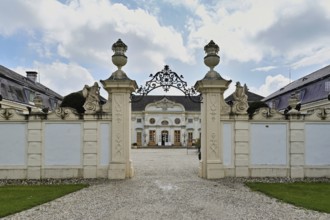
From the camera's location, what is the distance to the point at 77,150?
869 centimetres

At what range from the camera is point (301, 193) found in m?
6.75

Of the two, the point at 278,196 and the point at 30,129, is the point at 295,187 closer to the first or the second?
the point at 278,196

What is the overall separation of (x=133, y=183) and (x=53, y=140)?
2.75 m

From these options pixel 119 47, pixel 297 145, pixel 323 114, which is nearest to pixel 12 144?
pixel 119 47

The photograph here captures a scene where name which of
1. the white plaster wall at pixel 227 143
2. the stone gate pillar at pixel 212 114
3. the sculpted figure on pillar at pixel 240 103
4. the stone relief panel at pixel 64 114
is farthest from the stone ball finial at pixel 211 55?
the stone relief panel at pixel 64 114

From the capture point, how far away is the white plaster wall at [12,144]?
8.68 meters

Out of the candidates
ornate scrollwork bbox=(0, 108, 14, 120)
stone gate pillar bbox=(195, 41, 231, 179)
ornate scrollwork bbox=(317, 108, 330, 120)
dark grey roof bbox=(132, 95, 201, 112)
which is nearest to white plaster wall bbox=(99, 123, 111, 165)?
ornate scrollwork bbox=(0, 108, 14, 120)

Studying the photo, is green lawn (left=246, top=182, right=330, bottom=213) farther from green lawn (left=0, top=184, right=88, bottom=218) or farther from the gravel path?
green lawn (left=0, top=184, right=88, bottom=218)

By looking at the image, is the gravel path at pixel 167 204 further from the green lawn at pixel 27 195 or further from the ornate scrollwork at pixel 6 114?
the ornate scrollwork at pixel 6 114

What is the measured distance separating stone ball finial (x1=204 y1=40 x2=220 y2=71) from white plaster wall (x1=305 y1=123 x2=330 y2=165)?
10.9 feet

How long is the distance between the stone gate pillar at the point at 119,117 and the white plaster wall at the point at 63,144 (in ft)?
3.32

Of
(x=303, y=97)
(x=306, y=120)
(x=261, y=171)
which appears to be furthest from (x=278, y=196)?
(x=303, y=97)

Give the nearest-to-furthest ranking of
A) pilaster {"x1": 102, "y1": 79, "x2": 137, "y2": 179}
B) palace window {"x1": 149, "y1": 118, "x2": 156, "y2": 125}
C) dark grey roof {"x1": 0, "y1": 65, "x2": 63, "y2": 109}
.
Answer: pilaster {"x1": 102, "y1": 79, "x2": 137, "y2": 179} → dark grey roof {"x1": 0, "y1": 65, "x2": 63, "y2": 109} → palace window {"x1": 149, "y1": 118, "x2": 156, "y2": 125}

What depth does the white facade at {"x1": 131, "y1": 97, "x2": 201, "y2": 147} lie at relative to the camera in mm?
48094
